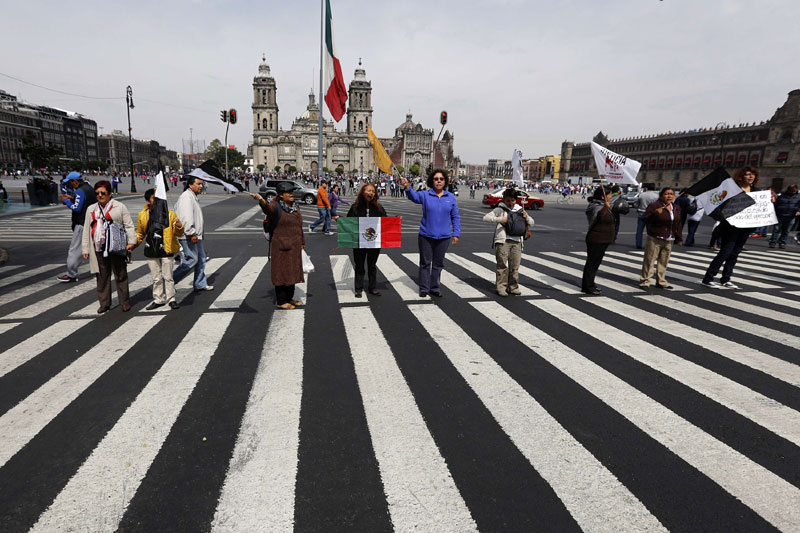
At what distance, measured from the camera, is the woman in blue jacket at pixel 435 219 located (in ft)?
22.1

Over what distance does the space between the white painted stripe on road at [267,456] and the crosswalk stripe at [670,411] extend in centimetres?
262

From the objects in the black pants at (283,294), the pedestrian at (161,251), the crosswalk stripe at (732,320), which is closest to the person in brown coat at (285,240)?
the black pants at (283,294)

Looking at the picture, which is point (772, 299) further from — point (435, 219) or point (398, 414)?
point (398, 414)

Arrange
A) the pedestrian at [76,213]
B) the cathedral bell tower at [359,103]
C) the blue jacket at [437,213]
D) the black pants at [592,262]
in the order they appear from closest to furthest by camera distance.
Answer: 1. the blue jacket at [437,213]
2. the black pants at [592,262]
3. the pedestrian at [76,213]
4. the cathedral bell tower at [359,103]

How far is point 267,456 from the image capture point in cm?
290

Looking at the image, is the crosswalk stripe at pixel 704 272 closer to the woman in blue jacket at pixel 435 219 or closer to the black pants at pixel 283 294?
the woman in blue jacket at pixel 435 219

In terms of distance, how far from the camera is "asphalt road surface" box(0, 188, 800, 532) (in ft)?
8.11

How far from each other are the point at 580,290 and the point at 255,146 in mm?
152671

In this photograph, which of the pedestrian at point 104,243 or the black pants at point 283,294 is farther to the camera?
the black pants at point 283,294

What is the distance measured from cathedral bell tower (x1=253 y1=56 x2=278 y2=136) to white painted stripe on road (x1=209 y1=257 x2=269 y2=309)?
462 ft

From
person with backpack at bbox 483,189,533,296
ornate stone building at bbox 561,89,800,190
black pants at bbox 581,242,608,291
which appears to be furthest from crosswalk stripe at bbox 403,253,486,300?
ornate stone building at bbox 561,89,800,190

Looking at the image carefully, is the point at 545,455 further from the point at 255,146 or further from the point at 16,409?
the point at 255,146

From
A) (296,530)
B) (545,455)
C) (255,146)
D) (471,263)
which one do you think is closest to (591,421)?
(545,455)

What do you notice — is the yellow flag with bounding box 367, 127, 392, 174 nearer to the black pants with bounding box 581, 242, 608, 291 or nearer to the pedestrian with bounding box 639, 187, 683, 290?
the black pants with bounding box 581, 242, 608, 291
